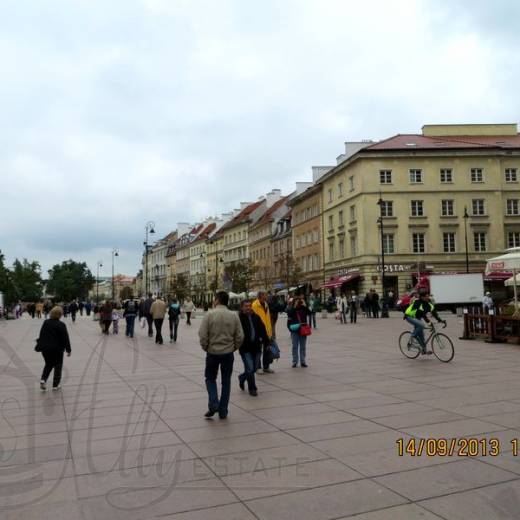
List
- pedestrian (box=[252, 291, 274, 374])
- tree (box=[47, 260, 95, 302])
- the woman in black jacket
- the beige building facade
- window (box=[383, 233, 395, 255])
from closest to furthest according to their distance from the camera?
1. the woman in black jacket
2. pedestrian (box=[252, 291, 274, 374])
3. the beige building facade
4. window (box=[383, 233, 395, 255])
5. tree (box=[47, 260, 95, 302])

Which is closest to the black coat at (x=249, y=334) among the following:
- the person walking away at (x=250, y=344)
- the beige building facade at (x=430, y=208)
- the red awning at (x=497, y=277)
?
the person walking away at (x=250, y=344)

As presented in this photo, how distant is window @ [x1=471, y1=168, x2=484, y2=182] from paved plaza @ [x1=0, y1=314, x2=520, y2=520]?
47.7 meters

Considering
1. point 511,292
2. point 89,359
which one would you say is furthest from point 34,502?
point 511,292

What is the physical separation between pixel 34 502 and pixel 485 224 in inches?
2206

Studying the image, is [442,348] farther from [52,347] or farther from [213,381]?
[52,347]

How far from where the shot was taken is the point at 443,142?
58.5 m

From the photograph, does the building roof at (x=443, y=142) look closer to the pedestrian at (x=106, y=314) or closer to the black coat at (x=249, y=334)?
the pedestrian at (x=106, y=314)

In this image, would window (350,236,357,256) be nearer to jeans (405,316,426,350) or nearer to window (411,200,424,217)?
window (411,200,424,217)

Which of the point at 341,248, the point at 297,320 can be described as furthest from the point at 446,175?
the point at 297,320

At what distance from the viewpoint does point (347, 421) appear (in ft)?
24.2

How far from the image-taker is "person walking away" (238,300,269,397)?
961 cm

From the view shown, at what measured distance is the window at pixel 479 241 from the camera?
5531cm

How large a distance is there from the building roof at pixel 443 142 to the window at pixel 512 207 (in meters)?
5.33
